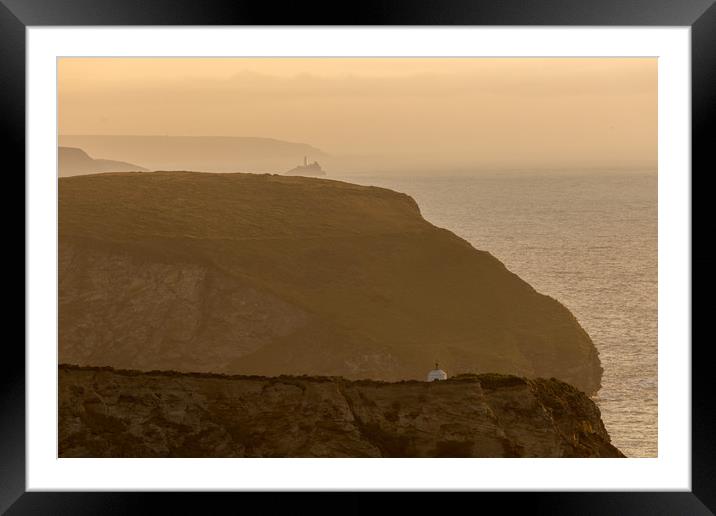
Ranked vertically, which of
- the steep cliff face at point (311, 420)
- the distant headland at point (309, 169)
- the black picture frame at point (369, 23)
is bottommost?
the steep cliff face at point (311, 420)

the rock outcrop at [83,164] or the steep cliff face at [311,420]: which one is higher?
the rock outcrop at [83,164]

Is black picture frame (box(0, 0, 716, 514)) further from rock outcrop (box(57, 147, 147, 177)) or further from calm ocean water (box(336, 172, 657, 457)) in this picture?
rock outcrop (box(57, 147, 147, 177))

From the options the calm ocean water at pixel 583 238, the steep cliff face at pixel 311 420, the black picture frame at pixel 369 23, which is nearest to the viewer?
the black picture frame at pixel 369 23

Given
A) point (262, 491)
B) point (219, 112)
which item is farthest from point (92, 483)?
point (219, 112)

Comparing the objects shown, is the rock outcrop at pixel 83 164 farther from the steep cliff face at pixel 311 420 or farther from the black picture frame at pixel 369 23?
the black picture frame at pixel 369 23

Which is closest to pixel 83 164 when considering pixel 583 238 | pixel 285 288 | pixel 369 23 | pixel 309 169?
pixel 309 169

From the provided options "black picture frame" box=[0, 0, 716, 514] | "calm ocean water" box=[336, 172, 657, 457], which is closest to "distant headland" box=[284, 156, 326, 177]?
"calm ocean water" box=[336, 172, 657, 457]

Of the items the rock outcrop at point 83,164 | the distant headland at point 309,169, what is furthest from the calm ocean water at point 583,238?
the rock outcrop at point 83,164

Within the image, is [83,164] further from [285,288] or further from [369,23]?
[369,23]
